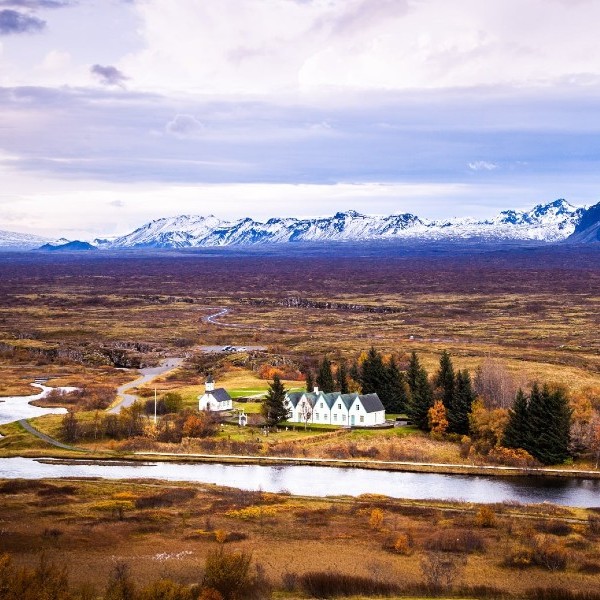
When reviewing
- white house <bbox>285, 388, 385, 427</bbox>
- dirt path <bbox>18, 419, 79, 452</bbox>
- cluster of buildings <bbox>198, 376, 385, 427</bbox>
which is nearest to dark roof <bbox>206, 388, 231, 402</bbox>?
cluster of buildings <bbox>198, 376, 385, 427</bbox>

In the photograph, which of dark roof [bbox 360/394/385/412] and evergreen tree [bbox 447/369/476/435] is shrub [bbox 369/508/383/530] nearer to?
evergreen tree [bbox 447/369/476/435]

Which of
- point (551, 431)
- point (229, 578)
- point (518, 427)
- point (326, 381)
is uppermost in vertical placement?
point (229, 578)

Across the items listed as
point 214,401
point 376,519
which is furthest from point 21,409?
point 376,519

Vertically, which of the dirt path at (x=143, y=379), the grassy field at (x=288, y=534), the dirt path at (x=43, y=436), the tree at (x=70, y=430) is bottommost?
the dirt path at (x=143, y=379)

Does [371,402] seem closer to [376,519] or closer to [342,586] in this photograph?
[376,519]

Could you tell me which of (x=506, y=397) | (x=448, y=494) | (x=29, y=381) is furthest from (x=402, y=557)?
(x=29, y=381)

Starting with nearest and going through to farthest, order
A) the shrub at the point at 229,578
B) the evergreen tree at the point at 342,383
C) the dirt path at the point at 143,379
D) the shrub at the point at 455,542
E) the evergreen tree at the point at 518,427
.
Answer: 1. the shrub at the point at 229,578
2. the shrub at the point at 455,542
3. the evergreen tree at the point at 518,427
4. the evergreen tree at the point at 342,383
5. the dirt path at the point at 143,379

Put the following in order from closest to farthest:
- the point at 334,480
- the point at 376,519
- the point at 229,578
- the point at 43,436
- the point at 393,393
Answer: the point at 229,578 → the point at 376,519 → the point at 334,480 → the point at 43,436 → the point at 393,393

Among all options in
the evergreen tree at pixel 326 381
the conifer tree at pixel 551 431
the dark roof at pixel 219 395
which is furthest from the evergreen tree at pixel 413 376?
the conifer tree at pixel 551 431

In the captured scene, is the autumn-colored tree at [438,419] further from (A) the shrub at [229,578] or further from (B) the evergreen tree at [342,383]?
(A) the shrub at [229,578]
